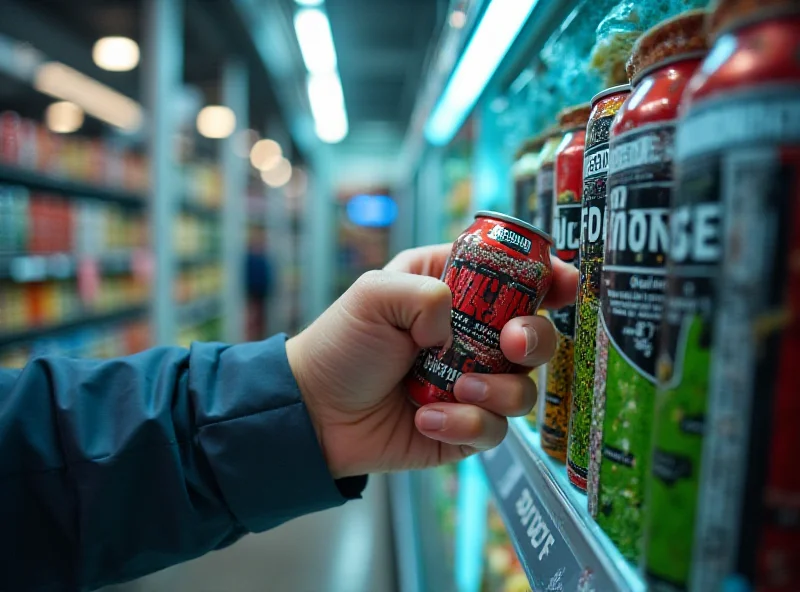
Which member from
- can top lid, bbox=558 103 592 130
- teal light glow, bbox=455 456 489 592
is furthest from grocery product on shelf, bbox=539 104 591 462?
teal light glow, bbox=455 456 489 592

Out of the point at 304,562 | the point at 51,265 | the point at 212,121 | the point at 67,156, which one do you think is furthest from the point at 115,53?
the point at 304,562

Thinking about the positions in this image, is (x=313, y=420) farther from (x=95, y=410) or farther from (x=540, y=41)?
(x=540, y=41)

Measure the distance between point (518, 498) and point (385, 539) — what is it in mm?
1925

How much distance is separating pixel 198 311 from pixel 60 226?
2.07 meters

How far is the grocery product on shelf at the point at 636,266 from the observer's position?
43cm

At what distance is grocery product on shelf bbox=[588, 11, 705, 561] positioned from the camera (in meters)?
0.43

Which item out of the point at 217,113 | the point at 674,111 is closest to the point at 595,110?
the point at 674,111

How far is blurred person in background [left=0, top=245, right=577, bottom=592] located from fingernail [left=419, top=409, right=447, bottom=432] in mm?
75

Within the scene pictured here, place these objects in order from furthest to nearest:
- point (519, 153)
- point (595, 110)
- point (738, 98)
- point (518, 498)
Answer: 1. point (519, 153)
2. point (518, 498)
3. point (595, 110)
4. point (738, 98)

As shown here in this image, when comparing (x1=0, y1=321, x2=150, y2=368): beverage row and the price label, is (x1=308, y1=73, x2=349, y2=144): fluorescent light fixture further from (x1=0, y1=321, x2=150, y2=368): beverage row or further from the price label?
the price label

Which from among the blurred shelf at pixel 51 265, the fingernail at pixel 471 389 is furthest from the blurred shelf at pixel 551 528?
the blurred shelf at pixel 51 265

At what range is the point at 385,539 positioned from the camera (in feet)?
8.08

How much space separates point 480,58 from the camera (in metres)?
1.33

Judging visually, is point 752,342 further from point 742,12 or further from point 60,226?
point 60,226
